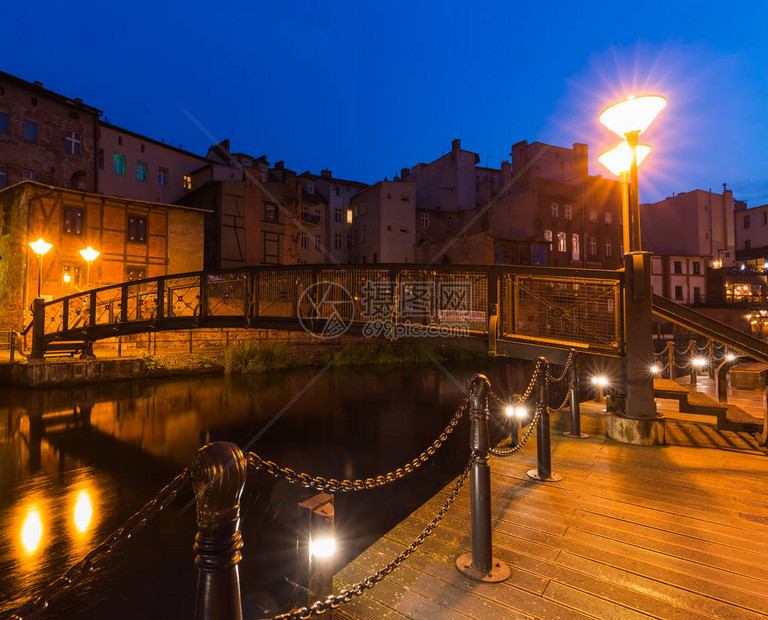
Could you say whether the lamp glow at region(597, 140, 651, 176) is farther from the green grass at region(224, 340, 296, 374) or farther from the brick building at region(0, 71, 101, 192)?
the brick building at region(0, 71, 101, 192)

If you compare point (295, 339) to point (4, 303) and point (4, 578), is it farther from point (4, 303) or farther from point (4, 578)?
point (4, 578)

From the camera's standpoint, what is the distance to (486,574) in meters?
3.12

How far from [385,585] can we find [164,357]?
1900 centimetres

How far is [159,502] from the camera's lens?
1.82m

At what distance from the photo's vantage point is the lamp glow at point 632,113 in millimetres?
5930

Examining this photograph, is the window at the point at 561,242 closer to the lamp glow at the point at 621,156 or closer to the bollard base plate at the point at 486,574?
the lamp glow at the point at 621,156

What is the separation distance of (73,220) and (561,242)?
1531 inches

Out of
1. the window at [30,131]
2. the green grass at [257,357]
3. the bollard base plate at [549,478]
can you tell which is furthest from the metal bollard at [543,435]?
the window at [30,131]

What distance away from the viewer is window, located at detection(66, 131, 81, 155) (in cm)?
2656

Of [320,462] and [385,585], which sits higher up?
[385,585]

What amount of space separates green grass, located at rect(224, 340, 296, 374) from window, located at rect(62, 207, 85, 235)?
38.7 feet

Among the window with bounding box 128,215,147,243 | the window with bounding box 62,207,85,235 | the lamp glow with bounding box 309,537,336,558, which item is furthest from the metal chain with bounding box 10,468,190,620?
the window with bounding box 128,215,147,243

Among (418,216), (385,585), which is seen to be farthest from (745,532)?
(418,216)

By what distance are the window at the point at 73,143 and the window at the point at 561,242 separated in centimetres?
3977
